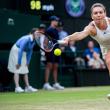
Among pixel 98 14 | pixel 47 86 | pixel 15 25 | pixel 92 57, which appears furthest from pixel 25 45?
pixel 98 14

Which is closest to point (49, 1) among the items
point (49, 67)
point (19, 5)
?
point (19, 5)

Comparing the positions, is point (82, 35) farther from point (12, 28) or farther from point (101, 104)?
point (12, 28)

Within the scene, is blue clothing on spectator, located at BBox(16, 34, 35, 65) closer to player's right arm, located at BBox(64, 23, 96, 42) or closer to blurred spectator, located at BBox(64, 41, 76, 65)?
blurred spectator, located at BBox(64, 41, 76, 65)

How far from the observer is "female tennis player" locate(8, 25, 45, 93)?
14.8 meters

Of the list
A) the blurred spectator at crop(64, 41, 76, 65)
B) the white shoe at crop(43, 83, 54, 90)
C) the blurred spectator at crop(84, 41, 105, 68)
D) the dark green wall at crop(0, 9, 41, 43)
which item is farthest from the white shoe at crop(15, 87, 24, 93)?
the blurred spectator at crop(84, 41, 105, 68)

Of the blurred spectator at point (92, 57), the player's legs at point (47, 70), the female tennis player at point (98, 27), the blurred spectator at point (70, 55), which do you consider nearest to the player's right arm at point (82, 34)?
the female tennis player at point (98, 27)

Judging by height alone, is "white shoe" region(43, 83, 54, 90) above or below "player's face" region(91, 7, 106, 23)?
below

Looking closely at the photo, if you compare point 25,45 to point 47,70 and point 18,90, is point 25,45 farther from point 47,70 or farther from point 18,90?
point 47,70

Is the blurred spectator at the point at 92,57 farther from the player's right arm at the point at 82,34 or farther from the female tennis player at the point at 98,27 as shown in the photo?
the player's right arm at the point at 82,34

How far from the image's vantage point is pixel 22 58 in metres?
15.1

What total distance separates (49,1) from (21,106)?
7.74m

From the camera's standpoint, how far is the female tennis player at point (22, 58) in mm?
14789

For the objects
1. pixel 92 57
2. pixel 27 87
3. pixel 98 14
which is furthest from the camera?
pixel 92 57

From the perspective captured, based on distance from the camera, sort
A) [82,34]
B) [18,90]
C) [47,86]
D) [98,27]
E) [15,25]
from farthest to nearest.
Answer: [15,25] < [47,86] < [18,90] < [98,27] < [82,34]
